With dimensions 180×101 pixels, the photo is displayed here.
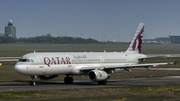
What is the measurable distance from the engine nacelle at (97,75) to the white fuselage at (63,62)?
5.33ft

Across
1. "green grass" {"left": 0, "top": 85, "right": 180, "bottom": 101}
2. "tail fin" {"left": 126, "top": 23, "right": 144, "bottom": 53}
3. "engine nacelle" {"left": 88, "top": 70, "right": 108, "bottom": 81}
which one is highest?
"tail fin" {"left": 126, "top": 23, "right": 144, "bottom": 53}

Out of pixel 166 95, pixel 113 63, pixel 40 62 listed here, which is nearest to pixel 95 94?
pixel 166 95

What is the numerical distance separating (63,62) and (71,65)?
4.49ft

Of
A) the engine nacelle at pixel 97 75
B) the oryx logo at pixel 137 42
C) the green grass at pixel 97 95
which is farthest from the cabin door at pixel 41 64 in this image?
the oryx logo at pixel 137 42

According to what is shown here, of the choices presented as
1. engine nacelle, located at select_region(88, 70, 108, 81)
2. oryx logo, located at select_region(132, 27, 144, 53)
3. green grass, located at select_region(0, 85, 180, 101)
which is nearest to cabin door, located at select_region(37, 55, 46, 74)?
A: engine nacelle, located at select_region(88, 70, 108, 81)

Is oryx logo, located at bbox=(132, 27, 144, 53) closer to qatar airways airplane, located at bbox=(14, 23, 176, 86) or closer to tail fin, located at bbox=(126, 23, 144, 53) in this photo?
tail fin, located at bbox=(126, 23, 144, 53)

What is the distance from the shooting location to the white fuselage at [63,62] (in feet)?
128

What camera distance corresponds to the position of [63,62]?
42062mm

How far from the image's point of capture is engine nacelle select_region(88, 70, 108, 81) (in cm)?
4147

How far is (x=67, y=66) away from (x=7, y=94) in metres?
12.3

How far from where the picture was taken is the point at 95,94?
3192 cm

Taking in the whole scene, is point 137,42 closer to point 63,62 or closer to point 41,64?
point 63,62

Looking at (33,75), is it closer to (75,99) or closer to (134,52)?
(75,99)

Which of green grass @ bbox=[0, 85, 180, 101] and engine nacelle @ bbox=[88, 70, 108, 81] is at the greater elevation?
engine nacelle @ bbox=[88, 70, 108, 81]
